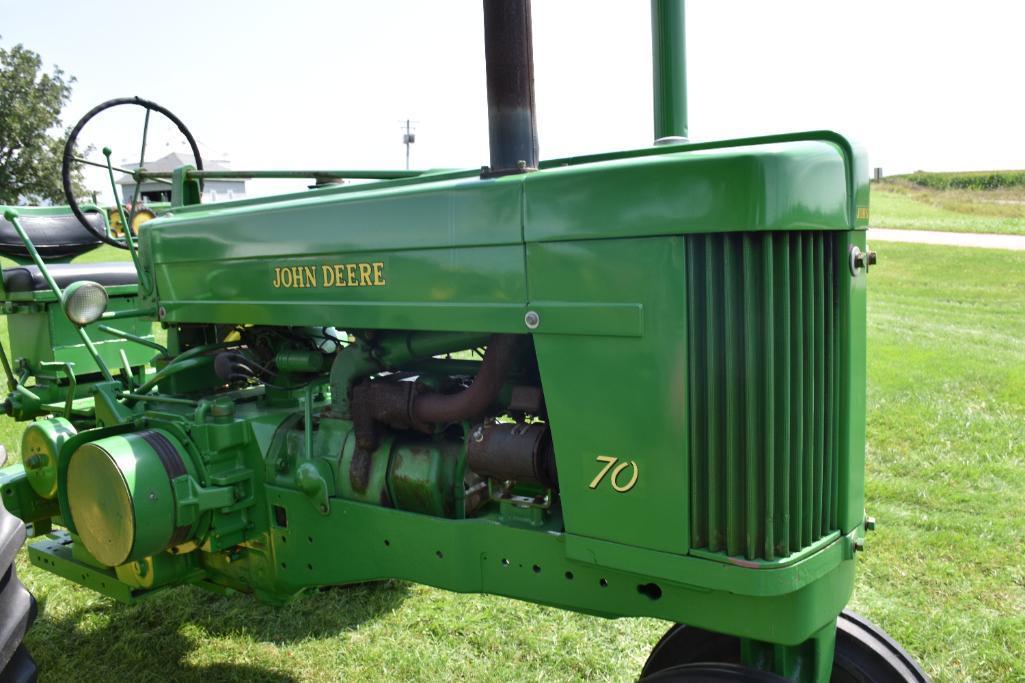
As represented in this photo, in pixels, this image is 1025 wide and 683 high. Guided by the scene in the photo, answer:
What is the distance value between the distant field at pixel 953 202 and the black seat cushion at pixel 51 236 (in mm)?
18780

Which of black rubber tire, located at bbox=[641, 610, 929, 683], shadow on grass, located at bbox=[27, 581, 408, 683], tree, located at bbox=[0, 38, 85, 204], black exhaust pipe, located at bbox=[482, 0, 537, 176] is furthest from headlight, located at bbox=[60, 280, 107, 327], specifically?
tree, located at bbox=[0, 38, 85, 204]

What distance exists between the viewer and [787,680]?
198cm

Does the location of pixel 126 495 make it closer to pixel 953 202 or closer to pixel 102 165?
pixel 102 165

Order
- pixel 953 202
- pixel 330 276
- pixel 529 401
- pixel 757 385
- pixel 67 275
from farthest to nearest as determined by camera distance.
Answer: pixel 953 202 < pixel 67 275 < pixel 330 276 < pixel 529 401 < pixel 757 385

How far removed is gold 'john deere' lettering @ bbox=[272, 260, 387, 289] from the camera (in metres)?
2.42

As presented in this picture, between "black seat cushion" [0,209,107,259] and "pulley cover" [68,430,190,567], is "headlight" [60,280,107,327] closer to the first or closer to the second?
"pulley cover" [68,430,190,567]

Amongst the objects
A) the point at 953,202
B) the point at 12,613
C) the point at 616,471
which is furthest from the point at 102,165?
the point at 953,202

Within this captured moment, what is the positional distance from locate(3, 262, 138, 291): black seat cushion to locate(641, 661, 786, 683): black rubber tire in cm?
378

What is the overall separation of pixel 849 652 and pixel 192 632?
8.52 ft

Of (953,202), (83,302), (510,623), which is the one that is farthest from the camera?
(953,202)

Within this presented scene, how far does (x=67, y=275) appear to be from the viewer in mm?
4691

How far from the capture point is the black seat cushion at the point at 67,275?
453 cm

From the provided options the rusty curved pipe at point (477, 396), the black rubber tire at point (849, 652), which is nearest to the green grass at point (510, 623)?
the black rubber tire at point (849, 652)

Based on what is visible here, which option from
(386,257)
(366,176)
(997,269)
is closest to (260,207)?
(366,176)
